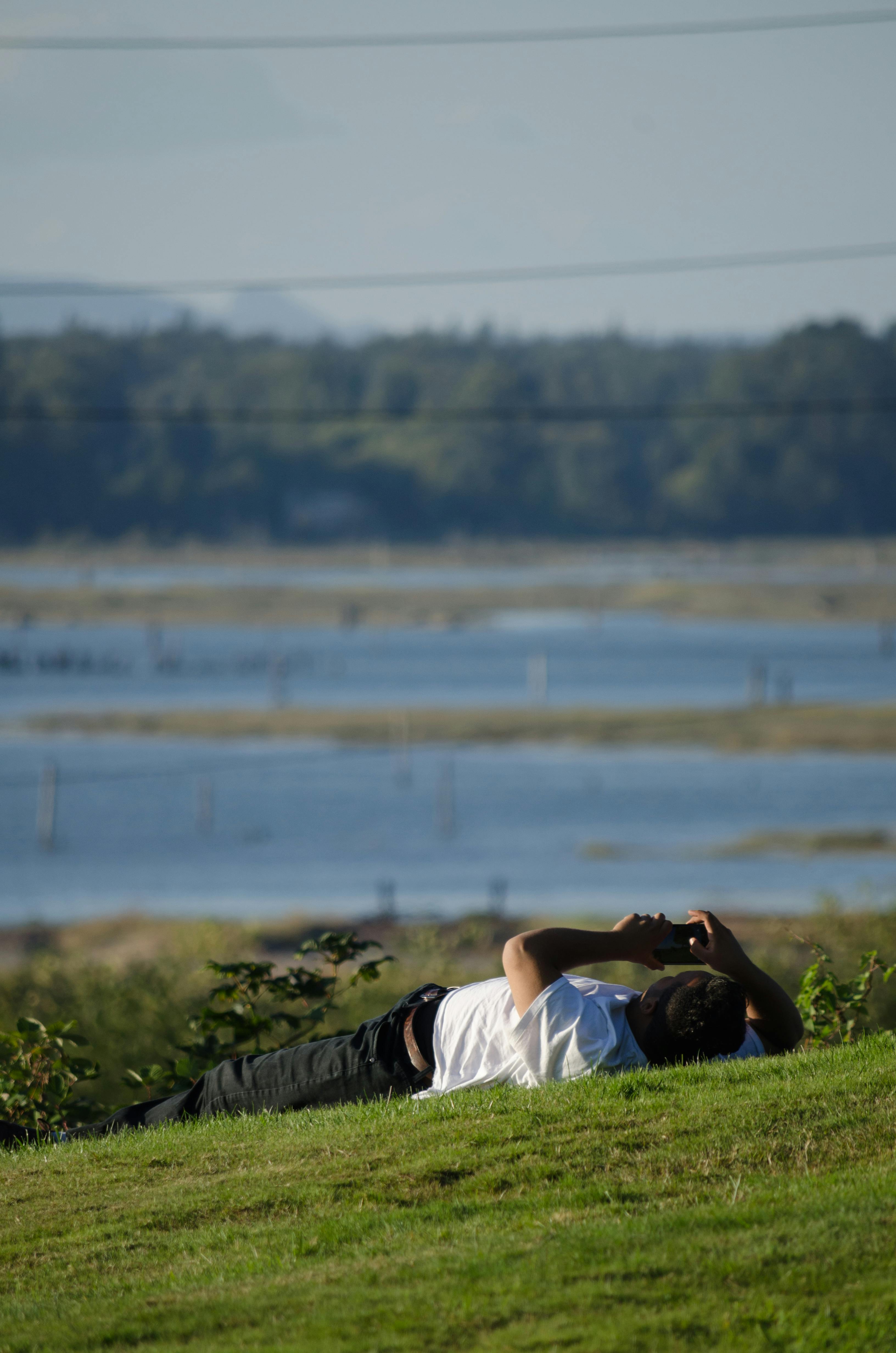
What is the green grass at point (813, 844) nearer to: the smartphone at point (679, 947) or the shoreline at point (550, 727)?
the shoreline at point (550, 727)

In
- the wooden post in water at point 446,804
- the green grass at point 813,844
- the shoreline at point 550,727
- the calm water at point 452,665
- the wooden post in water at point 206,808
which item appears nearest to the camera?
the green grass at point 813,844

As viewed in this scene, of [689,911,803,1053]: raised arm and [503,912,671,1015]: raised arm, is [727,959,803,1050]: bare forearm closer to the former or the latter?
[689,911,803,1053]: raised arm

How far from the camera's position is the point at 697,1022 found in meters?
4.89

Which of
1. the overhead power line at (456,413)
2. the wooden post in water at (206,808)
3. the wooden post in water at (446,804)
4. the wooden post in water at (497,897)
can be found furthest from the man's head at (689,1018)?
the wooden post in water at (206,808)

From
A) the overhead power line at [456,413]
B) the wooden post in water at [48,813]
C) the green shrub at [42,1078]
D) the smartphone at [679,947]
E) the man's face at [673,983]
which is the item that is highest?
the overhead power line at [456,413]

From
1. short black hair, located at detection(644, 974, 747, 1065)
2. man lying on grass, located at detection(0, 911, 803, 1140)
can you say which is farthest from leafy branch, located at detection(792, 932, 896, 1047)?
short black hair, located at detection(644, 974, 747, 1065)

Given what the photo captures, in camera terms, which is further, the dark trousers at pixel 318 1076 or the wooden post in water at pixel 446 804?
the wooden post in water at pixel 446 804

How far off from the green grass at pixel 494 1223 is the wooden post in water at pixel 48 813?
68.0 m

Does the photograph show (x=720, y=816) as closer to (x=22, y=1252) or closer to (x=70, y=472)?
(x=70, y=472)

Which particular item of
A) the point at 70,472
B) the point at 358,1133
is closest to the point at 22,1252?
the point at 358,1133

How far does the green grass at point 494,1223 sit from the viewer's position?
120 inches

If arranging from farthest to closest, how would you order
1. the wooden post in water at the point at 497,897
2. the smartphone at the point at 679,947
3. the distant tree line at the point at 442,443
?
the distant tree line at the point at 442,443 → the wooden post in water at the point at 497,897 → the smartphone at the point at 679,947

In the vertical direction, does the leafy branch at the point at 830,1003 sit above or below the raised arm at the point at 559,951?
below

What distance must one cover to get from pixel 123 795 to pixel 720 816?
32646 millimetres
